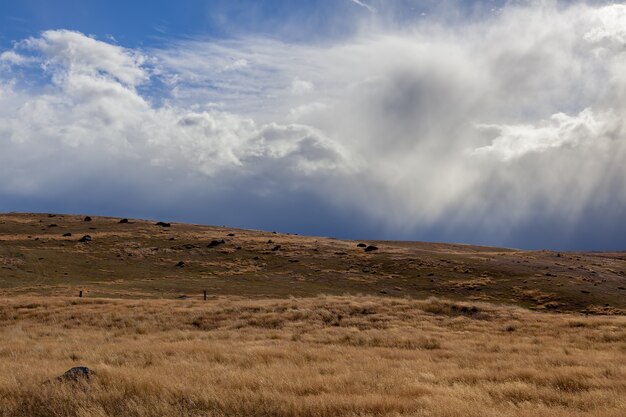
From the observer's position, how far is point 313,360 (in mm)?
15656

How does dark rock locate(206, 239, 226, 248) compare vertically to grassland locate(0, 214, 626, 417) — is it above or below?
above

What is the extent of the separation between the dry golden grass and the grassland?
6 cm

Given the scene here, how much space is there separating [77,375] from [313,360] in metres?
7.05

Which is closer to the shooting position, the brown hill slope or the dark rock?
the brown hill slope

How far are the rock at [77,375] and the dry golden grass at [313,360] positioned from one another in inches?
11.1

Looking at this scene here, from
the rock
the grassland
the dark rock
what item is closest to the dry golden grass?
the grassland

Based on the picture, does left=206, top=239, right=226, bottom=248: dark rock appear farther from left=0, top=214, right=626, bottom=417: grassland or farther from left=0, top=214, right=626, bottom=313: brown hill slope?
left=0, top=214, right=626, bottom=417: grassland

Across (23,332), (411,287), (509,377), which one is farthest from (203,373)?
(411,287)

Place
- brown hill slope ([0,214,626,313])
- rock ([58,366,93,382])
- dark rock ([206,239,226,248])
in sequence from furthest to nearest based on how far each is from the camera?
dark rock ([206,239,226,248]) < brown hill slope ([0,214,626,313]) < rock ([58,366,93,382])

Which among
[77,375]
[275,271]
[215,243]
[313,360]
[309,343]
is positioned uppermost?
[215,243]

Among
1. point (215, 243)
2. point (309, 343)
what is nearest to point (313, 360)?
point (309, 343)

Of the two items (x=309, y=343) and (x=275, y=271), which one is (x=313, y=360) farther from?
(x=275, y=271)

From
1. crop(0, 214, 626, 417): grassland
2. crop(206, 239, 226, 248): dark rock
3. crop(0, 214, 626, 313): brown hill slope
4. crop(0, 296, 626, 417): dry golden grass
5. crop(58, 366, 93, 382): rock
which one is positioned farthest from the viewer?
crop(206, 239, 226, 248): dark rock

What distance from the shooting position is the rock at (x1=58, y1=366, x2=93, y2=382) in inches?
422
